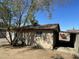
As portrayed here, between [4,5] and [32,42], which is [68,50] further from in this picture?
[4,5]

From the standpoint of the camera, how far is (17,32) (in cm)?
2244

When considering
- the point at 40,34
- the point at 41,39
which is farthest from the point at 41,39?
the point at 40,34

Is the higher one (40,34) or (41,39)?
(40,34)

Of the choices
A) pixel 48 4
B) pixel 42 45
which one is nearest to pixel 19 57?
pixel 42 45

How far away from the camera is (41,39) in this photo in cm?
2052

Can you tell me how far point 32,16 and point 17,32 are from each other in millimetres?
4201

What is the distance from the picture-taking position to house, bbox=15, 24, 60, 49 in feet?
64.4

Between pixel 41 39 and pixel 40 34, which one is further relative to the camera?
pixel 40 34

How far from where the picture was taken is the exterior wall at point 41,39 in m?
19.6

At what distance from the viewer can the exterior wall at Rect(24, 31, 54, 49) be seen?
1963cm

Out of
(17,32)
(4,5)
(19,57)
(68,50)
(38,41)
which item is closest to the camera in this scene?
(19,57)

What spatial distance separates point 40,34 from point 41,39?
73cm

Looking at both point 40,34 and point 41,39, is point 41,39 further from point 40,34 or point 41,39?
point 40,34

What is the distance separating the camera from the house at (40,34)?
1962cm
